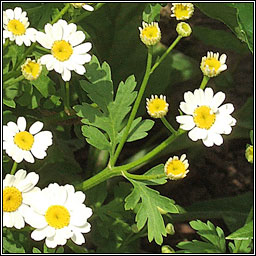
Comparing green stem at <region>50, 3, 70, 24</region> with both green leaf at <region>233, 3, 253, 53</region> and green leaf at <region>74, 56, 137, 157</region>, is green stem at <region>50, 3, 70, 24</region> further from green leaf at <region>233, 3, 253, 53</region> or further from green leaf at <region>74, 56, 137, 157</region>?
green leaf at <region>233, 3, 253, 53</region>

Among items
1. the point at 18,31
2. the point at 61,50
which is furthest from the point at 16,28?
the point at 61,50

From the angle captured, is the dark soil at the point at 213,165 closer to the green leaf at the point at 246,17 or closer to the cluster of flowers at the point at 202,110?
the green leaf at the point at 246,17

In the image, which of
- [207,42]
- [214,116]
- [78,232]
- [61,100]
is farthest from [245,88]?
[78,232]

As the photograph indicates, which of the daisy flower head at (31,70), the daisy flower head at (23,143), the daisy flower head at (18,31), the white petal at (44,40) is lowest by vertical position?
the daisy flower head at (23,143)

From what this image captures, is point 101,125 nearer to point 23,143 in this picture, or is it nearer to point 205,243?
point 23,143

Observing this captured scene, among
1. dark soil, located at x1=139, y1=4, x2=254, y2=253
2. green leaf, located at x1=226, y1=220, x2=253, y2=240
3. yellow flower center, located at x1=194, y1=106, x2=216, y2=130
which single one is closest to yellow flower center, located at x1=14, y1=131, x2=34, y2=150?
yellow flower center, located at x1=194, y1=106, x2=216, y2=130

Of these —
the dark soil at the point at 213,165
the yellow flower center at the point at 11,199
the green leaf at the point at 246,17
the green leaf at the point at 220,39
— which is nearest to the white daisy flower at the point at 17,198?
the yellow flower center at the point at 11,199

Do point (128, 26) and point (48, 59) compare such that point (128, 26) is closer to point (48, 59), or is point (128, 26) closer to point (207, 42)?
point (207, 42)
